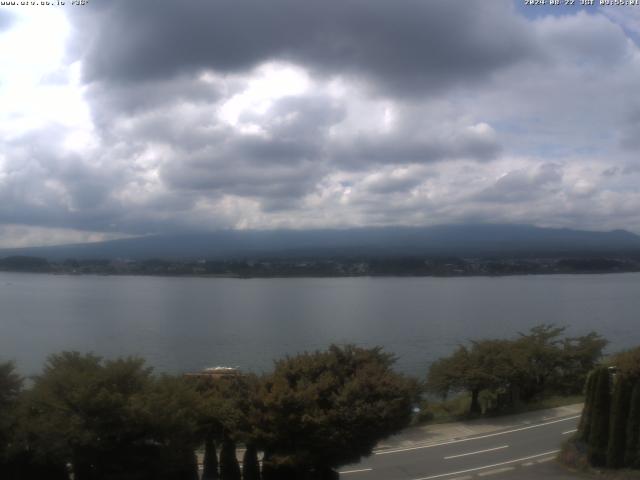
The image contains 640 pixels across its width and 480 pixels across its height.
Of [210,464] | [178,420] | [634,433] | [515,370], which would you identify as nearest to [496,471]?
[634,433]

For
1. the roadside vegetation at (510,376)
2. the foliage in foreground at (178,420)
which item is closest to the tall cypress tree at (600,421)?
the foliage in foreground at (178,420)

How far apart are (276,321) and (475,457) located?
150 feet

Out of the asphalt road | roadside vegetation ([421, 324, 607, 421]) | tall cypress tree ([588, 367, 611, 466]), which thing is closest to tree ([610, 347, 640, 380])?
tall cypress tree ([588, 367, 611, 466])

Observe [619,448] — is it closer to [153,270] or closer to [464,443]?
[464,443]

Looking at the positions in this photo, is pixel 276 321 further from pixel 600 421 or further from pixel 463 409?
pixel 600 421

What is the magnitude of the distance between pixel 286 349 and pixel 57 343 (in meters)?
18.4

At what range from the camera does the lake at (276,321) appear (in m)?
45.3

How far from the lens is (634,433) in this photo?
13078 millimetres

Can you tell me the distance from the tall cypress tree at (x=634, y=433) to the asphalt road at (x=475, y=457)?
2132 mm

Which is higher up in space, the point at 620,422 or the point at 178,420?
the point at 178,420

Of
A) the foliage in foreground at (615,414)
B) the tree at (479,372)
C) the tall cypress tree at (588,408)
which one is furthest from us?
the tree at (479,372)

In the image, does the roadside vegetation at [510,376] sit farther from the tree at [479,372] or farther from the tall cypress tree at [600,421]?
the tall cypress tree at [600,421]

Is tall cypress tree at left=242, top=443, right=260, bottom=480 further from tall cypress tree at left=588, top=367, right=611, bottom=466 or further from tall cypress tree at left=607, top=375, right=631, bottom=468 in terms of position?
tall cypress tree at left=607, top=375, right=631, bottom=468

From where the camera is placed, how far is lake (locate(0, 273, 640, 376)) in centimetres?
4531
